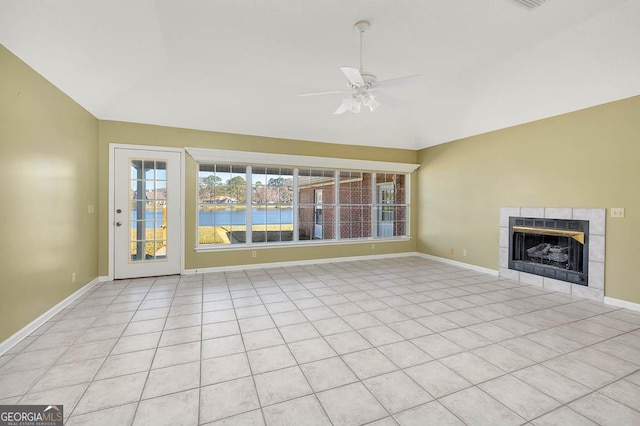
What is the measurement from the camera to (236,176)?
18.2ft

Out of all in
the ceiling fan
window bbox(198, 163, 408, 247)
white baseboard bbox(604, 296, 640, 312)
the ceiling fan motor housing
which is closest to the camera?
the ceiling fan

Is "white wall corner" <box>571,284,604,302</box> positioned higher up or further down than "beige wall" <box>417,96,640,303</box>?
further down

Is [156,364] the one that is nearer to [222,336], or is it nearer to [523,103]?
[222,336]

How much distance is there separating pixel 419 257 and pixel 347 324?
4292 mm

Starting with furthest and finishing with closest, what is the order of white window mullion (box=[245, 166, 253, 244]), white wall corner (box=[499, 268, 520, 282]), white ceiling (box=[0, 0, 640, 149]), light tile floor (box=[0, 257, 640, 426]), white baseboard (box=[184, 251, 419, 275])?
white window mullion (box=[245, 166, 253, 244]) → white baseboard (box=[184, 251, 419, 275]) → white wall corner (box=[499, 268, 520, 282]) → white ceiling (box=[0, 0, 640, 149]) → light tile floor (box=[0, 257, 640, 426])

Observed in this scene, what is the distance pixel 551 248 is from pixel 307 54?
4619 mm

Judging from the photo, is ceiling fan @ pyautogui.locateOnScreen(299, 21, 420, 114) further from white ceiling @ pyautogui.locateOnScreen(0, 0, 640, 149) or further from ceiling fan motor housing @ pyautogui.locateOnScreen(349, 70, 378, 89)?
white ceiling @ pyautogui.locateOnScreen(0, 0, 640, 149)

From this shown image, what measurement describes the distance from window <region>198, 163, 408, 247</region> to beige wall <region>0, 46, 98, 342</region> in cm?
178

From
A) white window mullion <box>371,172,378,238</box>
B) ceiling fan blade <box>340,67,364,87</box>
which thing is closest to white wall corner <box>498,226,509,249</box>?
white window mullion <box>371,172,378,238</box>

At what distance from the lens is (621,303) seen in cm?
361

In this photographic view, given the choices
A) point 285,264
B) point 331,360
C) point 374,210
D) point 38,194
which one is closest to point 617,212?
Result: point 374,210

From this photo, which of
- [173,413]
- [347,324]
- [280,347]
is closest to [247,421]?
[173,413]

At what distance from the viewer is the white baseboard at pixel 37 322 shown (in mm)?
2495

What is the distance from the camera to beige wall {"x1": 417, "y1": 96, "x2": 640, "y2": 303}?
3576 mm
